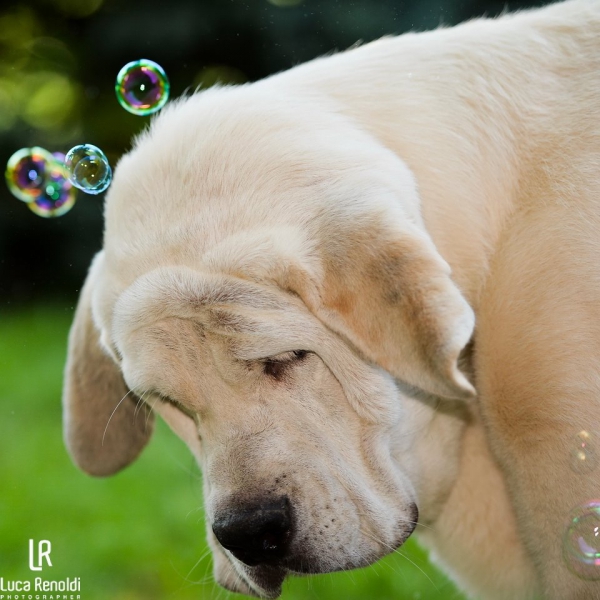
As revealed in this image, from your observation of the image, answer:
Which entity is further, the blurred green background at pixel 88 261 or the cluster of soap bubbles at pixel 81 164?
the blurred green background at pixel 88 261

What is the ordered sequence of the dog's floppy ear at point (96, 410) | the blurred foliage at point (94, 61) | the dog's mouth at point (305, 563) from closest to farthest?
the dog's mouth at point (305, 563) → the dog's floppy ear at point (96, 410) → the blurred foliage at point (94, 61)

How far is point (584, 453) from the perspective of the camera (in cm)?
205

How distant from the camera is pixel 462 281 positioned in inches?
91.4

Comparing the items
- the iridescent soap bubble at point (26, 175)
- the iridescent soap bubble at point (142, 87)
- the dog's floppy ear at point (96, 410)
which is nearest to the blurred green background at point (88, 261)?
the iridescent soap bubble at point (142, 87)

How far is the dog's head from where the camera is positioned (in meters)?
2.11

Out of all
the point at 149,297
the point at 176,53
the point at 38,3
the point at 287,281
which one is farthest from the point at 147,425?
the point at 38,3

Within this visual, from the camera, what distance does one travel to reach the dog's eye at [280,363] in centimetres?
223

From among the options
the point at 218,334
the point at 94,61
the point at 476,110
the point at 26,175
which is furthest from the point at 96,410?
the point at 94,61

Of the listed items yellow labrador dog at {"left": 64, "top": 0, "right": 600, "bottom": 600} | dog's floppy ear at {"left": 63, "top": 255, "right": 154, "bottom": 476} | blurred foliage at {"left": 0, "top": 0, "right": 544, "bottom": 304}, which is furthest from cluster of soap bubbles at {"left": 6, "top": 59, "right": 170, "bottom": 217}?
blurred foliage at {"left": 0, "top": 0, "right": 544, "bottom": 304}

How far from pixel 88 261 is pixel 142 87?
4.90 meters

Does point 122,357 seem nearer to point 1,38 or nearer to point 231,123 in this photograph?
point 231,123

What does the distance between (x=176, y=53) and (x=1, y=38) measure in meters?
2.36

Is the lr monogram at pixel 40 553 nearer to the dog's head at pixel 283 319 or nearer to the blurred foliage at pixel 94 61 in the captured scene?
the dog's head at pixel 283 319

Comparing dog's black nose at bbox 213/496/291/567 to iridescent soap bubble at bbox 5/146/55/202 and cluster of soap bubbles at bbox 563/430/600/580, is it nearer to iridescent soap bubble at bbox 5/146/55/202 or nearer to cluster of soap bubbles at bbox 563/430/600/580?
cluster of soap bubbles at bbox 563/430/600/580
